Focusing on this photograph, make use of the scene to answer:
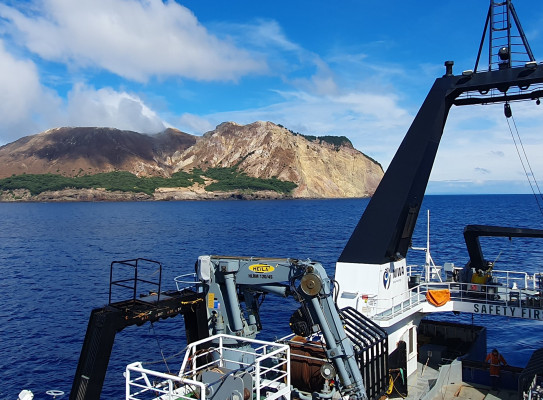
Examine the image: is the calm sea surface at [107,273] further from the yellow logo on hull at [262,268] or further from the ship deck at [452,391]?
the yellow logo on hull at [262,268]

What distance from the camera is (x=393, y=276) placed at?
22391mm

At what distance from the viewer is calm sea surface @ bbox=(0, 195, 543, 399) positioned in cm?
3142

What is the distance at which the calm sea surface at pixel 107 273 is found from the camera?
31419mm

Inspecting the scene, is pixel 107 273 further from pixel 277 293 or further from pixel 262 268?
pixel 262 268

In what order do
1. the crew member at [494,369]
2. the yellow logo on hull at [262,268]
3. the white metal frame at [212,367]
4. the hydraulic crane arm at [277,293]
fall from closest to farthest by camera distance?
the white metal frame at [212,367] → the hydraulic crane arm at [277,293] → the yellow logo on hull at [262,268] → the crew member at [494,369]

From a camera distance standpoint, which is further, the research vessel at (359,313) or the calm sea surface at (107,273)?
the calm sea surface at (107,273)

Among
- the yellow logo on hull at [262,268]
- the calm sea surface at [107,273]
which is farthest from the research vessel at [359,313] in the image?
the calm sea surface at [107,273]

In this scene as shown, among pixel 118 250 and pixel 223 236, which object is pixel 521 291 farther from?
pixel 223 236

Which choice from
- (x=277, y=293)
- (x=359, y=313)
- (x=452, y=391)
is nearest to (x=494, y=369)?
(x=452, y=391)

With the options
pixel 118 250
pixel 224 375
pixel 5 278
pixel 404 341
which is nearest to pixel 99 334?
pixel 224 375

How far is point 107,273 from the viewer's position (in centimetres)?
6091

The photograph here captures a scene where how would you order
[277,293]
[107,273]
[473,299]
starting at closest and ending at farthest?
1. [277,293]
2. [473,299]
3. [107,273]

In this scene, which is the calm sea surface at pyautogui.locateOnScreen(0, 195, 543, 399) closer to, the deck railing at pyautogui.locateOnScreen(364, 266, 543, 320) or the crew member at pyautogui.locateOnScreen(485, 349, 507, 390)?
the deck railing at pyautogui.locateOnScreen(364, 266, 543, 320)

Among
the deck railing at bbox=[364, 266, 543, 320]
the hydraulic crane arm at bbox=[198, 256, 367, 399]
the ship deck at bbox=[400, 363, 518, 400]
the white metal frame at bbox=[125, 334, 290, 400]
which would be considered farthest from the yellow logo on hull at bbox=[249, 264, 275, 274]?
the ship deck at bbox=[400, 363, 518, 400]
